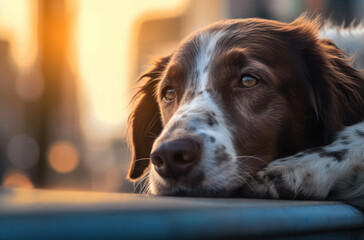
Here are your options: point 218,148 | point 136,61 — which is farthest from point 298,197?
point 136,61

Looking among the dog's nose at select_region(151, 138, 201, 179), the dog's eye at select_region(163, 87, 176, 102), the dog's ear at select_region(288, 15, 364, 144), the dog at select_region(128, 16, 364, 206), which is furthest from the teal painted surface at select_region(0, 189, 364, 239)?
the dog's eye at select_region(163, 87, 176, 102)

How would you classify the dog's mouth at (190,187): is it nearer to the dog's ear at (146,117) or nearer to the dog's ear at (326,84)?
the dog's ear at (326,84)

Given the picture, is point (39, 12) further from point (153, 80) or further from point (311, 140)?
point (311, 140)

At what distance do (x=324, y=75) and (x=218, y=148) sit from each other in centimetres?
112

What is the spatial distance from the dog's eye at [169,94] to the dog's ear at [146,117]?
56 centimetres

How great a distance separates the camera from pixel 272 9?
34438 mm

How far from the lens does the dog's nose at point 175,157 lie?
2512mm

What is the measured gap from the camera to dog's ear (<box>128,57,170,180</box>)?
441 centimetres

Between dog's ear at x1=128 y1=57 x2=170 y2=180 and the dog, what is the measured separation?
107 millimetres

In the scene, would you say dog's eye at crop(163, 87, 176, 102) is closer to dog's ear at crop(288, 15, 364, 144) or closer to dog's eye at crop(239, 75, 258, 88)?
dog's eye at crop(239, 75, 258, 88)

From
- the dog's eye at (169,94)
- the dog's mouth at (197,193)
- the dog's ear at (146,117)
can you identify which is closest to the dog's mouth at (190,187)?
the dog's mouth at (197,193)

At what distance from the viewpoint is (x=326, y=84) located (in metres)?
3.46

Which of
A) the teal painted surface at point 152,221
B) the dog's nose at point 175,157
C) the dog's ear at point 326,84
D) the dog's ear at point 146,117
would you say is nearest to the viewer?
the teal painted surface at point 152,221

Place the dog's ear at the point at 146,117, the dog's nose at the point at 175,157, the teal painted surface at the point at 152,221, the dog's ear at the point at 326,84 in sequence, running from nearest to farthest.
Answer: the teal painted surface at the point at 152,221, the dog's nose at the point at 175,157, the dog's ear at the point at 326,84, the dog's ear at the point at 146,117
